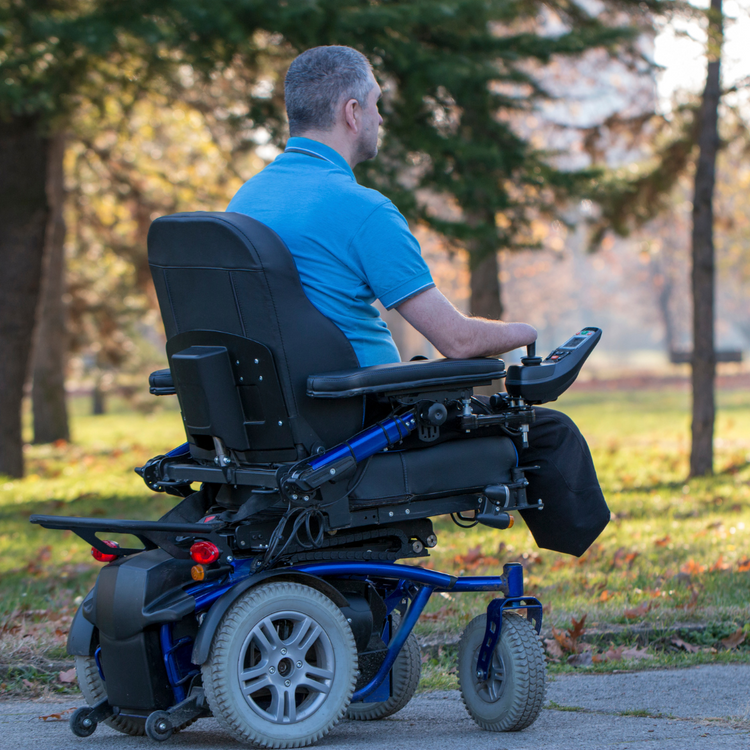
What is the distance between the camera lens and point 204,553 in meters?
2.93

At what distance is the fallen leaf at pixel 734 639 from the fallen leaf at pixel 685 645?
13cm

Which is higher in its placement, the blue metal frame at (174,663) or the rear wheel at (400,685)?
the blue metal frame at (174,663)

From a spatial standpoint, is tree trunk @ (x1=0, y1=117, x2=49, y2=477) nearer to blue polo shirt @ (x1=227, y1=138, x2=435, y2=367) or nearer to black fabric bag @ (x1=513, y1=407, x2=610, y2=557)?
blue polo shirt @ (x1=227, y1=138, x2=435, y2=367)

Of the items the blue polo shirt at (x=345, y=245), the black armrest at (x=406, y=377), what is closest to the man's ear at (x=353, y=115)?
the blue polo shirt at (x=345, y=245)

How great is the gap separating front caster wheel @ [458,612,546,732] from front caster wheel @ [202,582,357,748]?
1.68 ft

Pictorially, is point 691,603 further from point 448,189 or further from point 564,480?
point 448,189

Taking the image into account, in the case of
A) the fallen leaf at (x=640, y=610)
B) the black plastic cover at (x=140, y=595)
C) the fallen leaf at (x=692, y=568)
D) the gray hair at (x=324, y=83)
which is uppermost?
the gray hair at (x=324, y=83)

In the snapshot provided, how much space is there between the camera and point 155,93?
39.6ft

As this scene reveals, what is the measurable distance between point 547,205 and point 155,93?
198 inches

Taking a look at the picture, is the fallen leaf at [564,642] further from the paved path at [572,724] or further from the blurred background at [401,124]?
the blurred background at [401,124]

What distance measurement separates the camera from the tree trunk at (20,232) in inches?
439

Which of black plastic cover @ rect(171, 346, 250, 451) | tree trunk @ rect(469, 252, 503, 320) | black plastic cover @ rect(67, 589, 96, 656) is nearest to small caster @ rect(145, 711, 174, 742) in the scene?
black plastic cover @ rect(67, 589, 96, 656)

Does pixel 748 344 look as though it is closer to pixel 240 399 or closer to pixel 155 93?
pixel 155 93

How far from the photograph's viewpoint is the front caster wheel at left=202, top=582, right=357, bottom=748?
9.36 feet
